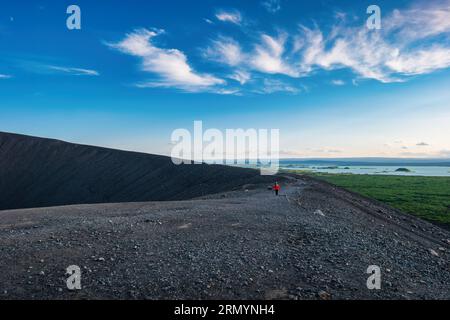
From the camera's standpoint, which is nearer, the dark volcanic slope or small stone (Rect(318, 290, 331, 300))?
small stone (Rect(318, 290, 331, 300))

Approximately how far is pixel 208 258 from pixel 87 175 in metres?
63.3

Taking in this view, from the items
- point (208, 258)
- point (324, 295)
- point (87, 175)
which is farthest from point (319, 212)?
point (87, 175)

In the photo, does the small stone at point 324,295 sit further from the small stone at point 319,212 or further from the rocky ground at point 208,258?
the small stone at point 319,212

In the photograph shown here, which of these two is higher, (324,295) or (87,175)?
(87,175)

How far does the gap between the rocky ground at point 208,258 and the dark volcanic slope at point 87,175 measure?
2505 cm

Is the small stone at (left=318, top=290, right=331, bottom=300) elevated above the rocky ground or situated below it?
below

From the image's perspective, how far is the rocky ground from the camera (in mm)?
7559

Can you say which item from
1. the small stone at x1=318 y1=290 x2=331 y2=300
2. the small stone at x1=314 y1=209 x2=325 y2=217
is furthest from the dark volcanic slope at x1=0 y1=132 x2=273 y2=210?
the small stone at x1=318 y1=290 x2=331 y2=300

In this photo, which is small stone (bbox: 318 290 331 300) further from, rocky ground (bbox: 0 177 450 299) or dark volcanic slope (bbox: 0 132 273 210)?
dark volcanic slope (bbox: 0 132 273 210)

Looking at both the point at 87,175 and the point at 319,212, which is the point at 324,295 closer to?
the point at 319,212

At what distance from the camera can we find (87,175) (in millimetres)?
64750

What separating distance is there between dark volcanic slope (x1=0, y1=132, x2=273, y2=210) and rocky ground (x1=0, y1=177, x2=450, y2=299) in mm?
25046
